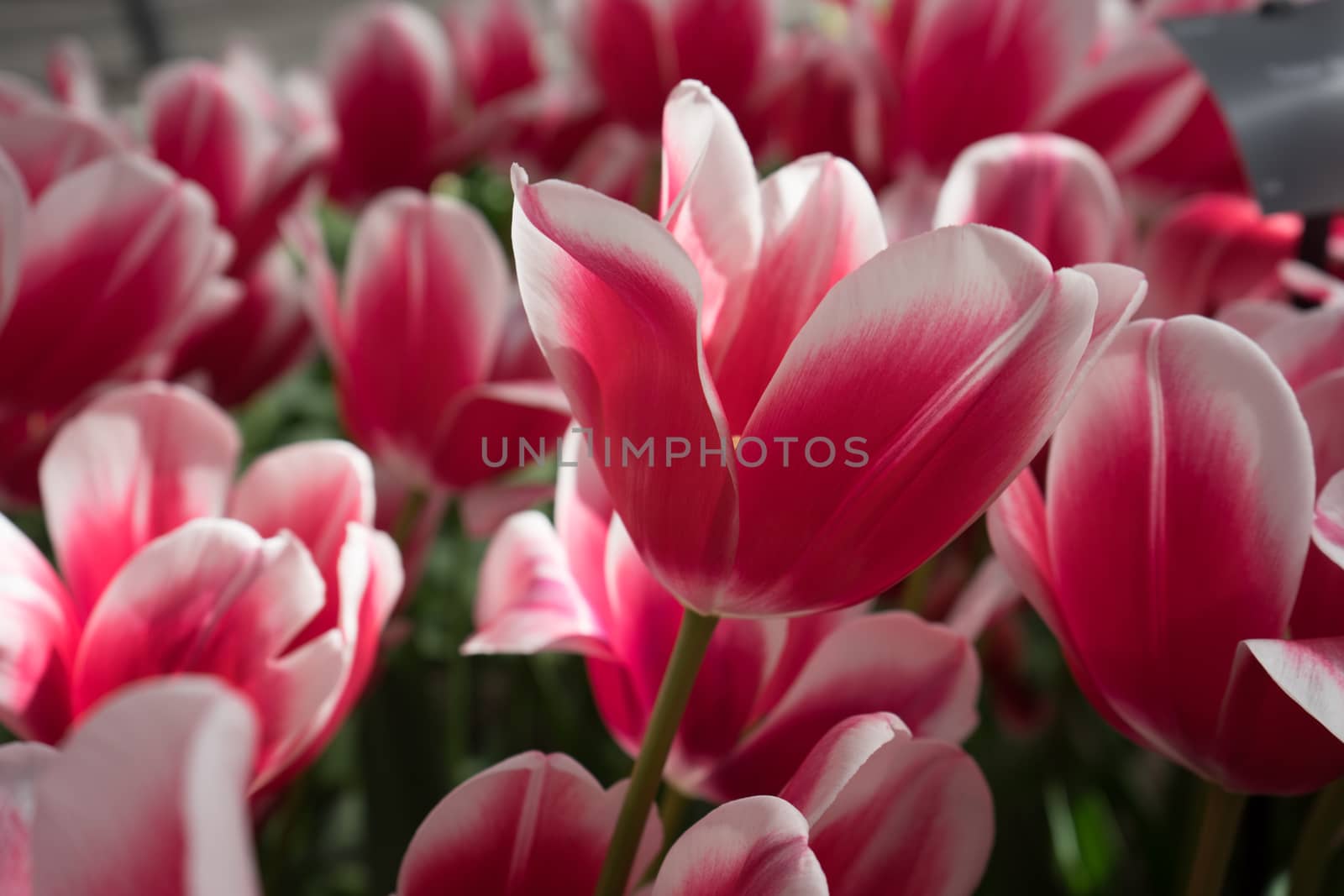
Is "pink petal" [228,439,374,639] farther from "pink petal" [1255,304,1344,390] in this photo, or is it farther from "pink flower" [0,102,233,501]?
"pink petal" [1255,304,1344,390]

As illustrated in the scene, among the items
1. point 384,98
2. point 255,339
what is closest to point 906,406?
point 255,339

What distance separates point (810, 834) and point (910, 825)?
32 millimetres

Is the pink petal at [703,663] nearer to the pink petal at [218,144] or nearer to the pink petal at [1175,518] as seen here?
the pink petal at [1175,518]

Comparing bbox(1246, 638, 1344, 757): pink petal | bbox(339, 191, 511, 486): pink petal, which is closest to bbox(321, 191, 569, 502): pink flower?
bbox(339, 191, 511, 486): pink petal

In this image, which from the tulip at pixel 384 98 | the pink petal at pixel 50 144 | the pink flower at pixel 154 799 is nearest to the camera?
the pink flower at pixel 154 799

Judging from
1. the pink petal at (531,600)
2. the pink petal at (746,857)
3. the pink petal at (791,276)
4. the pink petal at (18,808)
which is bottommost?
the pink petal at (531,600)

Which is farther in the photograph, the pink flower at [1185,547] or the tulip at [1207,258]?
the tulip at [1207,258]

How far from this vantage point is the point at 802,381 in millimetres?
190

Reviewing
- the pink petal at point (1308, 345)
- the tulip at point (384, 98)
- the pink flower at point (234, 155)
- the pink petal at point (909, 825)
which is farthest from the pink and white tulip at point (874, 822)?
the tulip at point (384, 98)

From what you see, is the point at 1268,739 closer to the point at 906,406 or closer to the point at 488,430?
the point at 906,406

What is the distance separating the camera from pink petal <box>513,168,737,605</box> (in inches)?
7.1

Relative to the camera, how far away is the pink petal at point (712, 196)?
21cm

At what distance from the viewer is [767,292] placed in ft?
0.77

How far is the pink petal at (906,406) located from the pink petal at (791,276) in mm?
35
